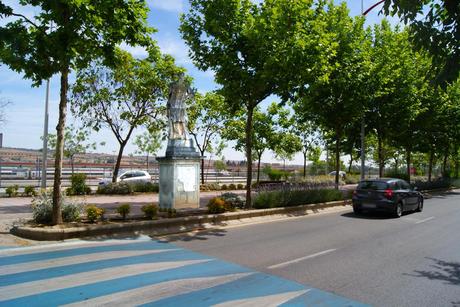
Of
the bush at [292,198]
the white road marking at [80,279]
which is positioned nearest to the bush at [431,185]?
the bush at [292,198]

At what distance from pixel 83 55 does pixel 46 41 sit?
3.06 feet

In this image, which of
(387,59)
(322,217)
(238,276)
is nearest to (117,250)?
(238,276)

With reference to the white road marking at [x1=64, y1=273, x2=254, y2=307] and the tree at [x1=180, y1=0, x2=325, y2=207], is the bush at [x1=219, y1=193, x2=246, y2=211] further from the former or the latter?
the white road marking at [x1=64, y1=273, x2=254, y2=307]

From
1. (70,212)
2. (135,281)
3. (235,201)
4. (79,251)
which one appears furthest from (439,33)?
(235,201)

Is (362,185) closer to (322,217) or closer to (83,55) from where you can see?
(322,217)

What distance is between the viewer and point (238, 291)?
610 centimetres

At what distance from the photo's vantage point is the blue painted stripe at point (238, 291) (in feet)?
18.3

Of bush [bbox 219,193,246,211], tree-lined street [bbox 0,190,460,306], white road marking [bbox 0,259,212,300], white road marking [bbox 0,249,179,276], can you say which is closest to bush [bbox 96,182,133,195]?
bush [bbox 219,193,246,211]

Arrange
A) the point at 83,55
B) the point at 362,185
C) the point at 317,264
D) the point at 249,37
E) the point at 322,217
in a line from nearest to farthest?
the point at 317,264 → the point at 83,55 → the point at 249,37 → the point at 322,217 → the point at 362,185

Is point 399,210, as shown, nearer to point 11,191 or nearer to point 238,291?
point 238,291

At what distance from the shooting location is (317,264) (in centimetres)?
792

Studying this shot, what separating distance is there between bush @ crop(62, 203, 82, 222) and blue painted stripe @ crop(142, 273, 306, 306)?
580 cm

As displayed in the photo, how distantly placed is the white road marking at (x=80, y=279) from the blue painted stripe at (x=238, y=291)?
1375 millimetres

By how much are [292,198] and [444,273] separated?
9.45 meters
